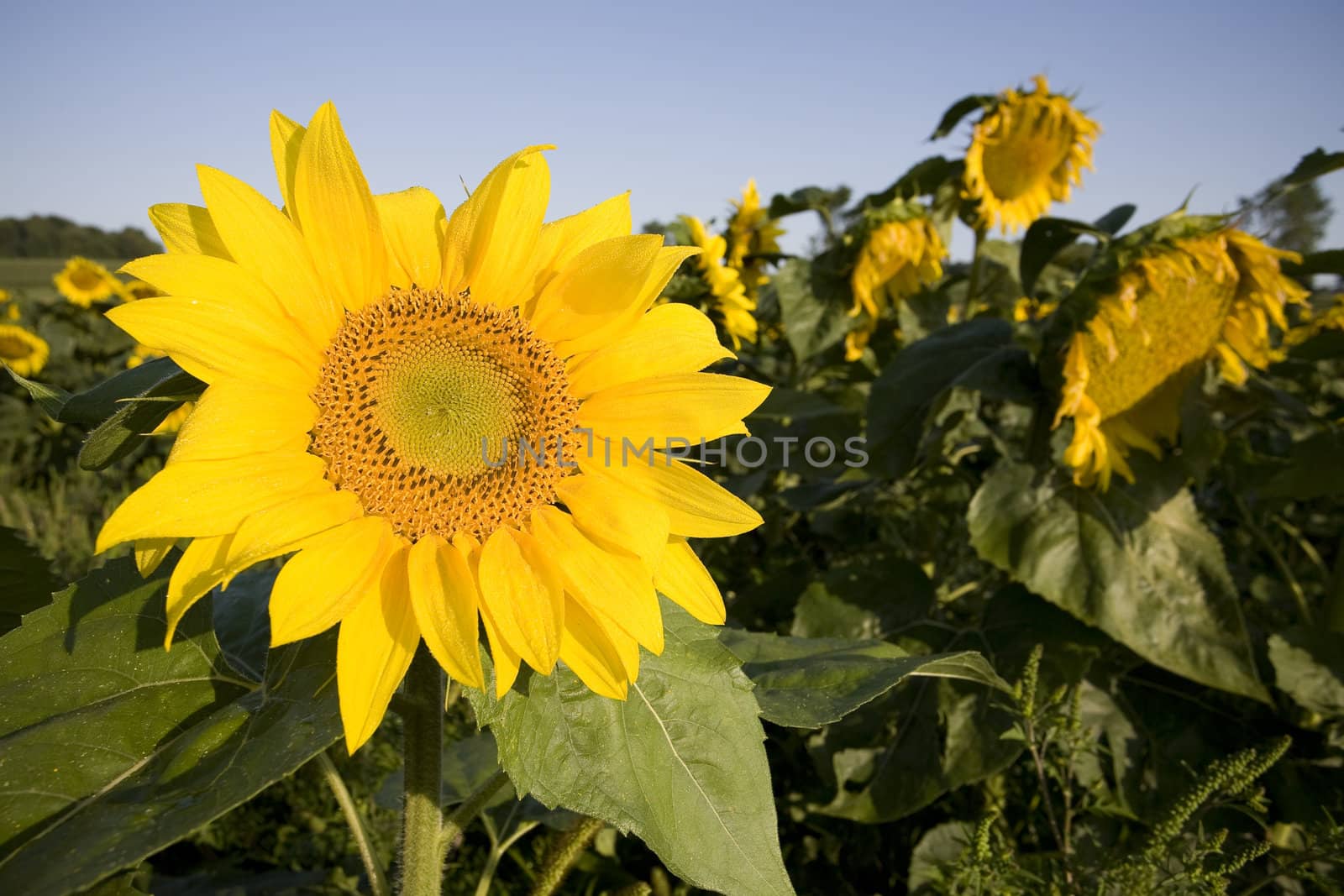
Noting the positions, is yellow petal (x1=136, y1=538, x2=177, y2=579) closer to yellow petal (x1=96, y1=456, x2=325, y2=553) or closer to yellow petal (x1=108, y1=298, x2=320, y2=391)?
yellow petal (x1=96, y1=456, x2=325, y2=553)

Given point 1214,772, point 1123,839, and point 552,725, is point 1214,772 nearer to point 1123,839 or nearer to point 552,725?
point 1123,839

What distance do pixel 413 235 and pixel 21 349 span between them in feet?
26.6

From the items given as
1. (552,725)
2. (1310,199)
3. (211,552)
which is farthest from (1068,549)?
(1310,199)

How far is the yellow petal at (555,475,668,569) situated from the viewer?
102 centimetres

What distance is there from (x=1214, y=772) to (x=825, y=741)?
1.06 metres

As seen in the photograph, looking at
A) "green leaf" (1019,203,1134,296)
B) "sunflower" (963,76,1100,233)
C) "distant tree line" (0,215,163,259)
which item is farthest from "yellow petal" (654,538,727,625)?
"distant tree line" (0,215,163,259)

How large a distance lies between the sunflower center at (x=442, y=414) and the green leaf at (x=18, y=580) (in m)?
0.70

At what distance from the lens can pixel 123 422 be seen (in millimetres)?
953

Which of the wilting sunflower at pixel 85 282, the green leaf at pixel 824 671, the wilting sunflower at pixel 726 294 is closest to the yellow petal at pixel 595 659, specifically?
the green leaf at pixel 824 671

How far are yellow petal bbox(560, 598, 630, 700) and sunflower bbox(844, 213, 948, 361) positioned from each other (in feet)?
10.5

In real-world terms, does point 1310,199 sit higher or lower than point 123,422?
higher

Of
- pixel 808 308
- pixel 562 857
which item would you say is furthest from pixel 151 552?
pixel 808 308

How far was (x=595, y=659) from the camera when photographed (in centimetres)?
102

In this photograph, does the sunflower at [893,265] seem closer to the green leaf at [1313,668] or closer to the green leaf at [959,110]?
the green leaf at [959,110]
